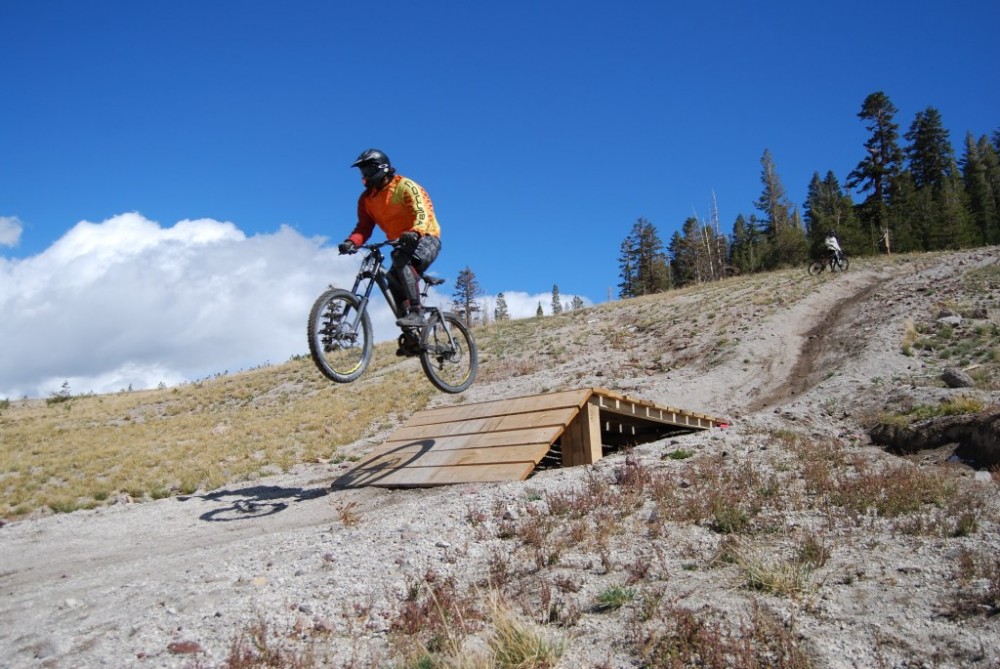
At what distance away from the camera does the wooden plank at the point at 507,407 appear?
10483 millimetres

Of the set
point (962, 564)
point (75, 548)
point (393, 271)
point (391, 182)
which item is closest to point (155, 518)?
point (75, 548)

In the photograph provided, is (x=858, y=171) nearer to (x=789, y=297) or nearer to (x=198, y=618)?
(x=789, y=297)

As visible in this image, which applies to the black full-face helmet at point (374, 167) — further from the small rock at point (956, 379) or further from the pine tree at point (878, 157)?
the pine tree at point (878, 157)

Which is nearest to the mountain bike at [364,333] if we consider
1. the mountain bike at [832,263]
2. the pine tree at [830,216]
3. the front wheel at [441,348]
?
the front wheel at [441,348]

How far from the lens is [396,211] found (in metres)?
9.04

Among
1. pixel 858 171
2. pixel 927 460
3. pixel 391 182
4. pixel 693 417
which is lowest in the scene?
pixel 927 460

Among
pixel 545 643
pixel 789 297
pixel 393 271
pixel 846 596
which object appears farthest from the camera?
pixel 789 297

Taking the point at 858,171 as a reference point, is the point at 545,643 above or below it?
below

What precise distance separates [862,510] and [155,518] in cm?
1073

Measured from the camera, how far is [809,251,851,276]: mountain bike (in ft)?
111

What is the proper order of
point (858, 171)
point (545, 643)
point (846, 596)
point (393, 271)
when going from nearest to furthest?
point (545, 643), point (846, 596), point (393, 271), point (858, 171)

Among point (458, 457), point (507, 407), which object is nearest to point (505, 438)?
point (458, 457)

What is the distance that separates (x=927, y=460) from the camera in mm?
9570

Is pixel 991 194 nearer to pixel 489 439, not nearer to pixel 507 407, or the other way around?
pixel 507 407
